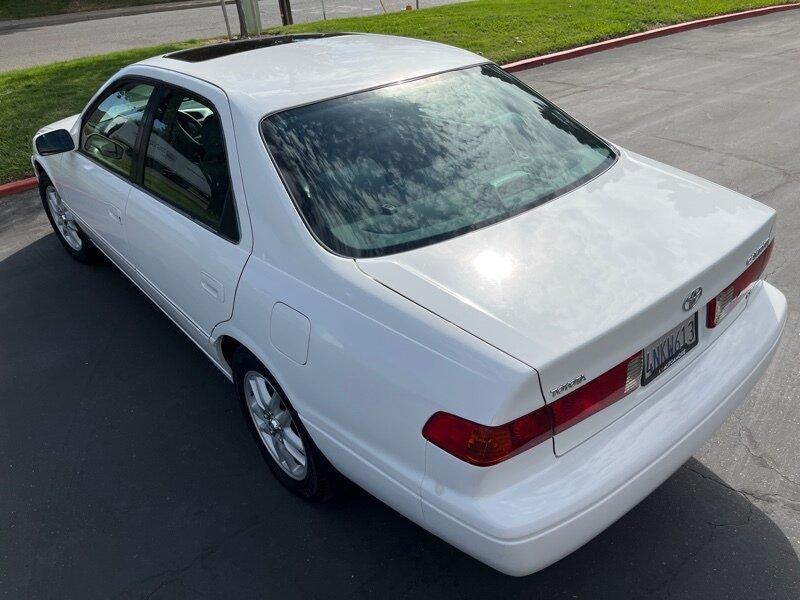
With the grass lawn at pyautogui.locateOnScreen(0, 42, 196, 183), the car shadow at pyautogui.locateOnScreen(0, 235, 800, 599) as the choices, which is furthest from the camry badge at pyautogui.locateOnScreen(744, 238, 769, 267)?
the grass lawn at pyautogui.locateOnScreen(0, 42, 196, 183)

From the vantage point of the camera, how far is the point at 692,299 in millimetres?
2461

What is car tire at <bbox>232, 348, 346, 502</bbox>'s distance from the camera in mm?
2922

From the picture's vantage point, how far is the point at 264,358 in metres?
2.84

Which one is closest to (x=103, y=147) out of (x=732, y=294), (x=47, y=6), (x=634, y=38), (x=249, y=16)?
(x=732, y=294)

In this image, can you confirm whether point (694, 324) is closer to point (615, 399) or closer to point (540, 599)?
point (615, 399)

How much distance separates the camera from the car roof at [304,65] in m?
3.06

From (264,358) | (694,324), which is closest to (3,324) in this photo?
(264,358)

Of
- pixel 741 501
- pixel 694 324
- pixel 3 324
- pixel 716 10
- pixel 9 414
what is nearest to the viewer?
pixel 694 324

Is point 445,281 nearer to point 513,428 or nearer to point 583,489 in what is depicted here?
point 513,428

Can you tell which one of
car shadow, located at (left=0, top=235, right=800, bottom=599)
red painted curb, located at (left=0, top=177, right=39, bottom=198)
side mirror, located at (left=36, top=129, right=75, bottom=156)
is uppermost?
side mirror, located at (left=36, top=129, right=75, bottom=156)

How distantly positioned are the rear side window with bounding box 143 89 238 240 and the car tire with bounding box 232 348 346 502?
619mm

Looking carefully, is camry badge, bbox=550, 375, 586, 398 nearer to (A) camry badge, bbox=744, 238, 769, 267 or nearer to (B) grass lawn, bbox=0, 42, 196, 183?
(A) camry badge, bbox=744, 238, 769, 267

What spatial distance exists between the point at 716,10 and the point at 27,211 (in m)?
13.0

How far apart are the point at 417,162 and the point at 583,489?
1413mm
